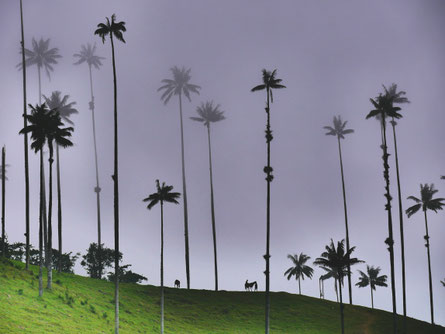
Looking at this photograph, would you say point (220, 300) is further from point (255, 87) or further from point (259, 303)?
point (255, 87)

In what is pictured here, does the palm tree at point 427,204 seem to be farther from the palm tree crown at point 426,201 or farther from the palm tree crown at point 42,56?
the palm tree crown at point 42,56

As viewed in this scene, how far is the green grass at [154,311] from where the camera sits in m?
50.5

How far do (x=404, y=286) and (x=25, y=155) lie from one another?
57.3 meters

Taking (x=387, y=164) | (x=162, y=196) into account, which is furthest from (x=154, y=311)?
(x=387, y=164)

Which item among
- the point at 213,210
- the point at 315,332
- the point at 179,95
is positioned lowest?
the point at 315,332

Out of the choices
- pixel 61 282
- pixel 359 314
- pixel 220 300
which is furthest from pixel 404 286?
pixel 61 282

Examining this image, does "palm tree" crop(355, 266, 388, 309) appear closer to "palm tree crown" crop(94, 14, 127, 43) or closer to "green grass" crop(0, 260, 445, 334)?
"green grass" crop(0, 260, 445, 334)

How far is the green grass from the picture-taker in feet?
166

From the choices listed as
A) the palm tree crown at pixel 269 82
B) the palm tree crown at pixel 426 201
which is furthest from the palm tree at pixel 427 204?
the palm tree crown at pixel 269 82

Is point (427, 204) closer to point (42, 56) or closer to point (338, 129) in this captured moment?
point (338, 129)

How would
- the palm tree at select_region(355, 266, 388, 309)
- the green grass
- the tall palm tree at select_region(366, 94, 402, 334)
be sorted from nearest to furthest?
the green grass → the tall palm tree at select_region(366, 94, 402, 334) → the palm tree at select_region(355, 266, 388, 309)

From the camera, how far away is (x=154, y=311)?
7006cm

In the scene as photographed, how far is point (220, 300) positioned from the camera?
80688mm

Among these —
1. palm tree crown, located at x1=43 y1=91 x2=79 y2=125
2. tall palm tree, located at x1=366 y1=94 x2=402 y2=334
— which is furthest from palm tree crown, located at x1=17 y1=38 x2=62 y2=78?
tall palm tree, located at x1=366 y1=94 x2=402 y2=334
